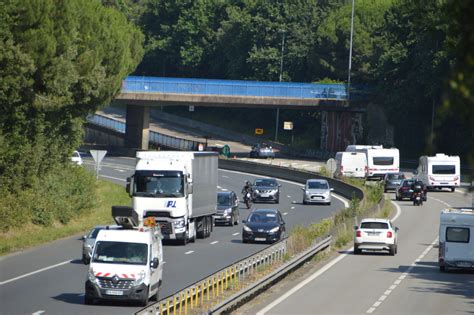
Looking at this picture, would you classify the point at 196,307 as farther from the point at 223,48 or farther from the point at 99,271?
the point at 223,48

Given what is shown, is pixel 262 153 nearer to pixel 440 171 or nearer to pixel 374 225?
pixel 440 171

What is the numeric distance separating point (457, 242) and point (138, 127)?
65692 mm

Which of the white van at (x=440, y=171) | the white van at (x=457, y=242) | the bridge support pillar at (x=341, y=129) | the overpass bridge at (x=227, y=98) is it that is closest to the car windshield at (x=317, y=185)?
the white van at (x=440, y=171)

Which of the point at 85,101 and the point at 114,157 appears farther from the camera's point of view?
the point at 114,157

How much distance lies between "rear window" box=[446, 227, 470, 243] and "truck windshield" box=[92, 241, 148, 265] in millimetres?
14970

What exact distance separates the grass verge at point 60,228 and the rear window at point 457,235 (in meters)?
15.7

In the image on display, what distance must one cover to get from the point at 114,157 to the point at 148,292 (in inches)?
2966

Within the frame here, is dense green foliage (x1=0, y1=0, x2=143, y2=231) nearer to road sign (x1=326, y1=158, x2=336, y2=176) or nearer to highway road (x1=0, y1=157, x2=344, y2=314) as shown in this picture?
highway road (x1=0, y1=157, x2=344, y2=314)

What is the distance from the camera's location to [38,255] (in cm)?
3759

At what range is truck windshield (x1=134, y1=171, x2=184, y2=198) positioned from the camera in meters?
40.4

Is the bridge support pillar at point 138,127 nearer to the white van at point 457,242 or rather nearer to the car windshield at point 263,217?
the car windshield at point 263,217

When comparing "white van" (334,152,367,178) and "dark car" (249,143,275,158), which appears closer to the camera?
"white van" (334,152,367,178)

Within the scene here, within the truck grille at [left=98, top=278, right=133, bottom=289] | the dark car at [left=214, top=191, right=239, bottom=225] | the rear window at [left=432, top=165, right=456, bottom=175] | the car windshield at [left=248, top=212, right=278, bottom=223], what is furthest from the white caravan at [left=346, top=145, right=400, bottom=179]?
the truck grille at [left=98, top=278, right=133, bottom=289]

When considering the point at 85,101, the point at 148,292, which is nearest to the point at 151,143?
the point at 85,101
